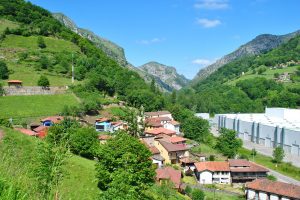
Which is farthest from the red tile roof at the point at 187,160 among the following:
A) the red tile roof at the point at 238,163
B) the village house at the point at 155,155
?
the red tile roof at the point at 238,163

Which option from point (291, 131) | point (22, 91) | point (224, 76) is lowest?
point (291, 131)

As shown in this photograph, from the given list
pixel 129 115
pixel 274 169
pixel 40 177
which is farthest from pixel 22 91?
pixel 40 177

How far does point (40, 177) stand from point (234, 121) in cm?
7005

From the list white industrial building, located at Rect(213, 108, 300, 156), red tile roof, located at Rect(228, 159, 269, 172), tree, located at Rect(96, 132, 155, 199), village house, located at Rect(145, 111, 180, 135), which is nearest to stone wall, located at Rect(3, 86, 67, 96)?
village house, located at Rect(145, 111, 180, 135)

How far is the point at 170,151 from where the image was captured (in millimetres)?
39188

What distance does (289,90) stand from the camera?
382 ft

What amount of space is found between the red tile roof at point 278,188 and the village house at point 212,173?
4811mm

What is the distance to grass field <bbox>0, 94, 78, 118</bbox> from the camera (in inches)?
1753

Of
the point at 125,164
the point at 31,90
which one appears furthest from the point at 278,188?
the point at 31,90

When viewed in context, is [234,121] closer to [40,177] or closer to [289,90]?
[289,90]

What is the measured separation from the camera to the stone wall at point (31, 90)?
169 feet

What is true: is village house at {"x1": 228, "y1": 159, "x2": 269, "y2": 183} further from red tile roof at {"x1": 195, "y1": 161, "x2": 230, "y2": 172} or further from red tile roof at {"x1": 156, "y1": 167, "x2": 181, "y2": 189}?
red tile roof at {"x1": 156, "y1": 167, "x2": 181, "y2": 189}

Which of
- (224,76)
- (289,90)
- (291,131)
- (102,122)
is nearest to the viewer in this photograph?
(102,122)

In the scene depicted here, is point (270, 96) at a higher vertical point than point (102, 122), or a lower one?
higher
